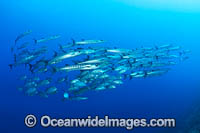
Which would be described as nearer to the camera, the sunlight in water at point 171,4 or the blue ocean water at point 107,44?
the blue ocean water at point 107,44

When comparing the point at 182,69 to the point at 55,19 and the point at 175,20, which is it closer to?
the point at 175,20

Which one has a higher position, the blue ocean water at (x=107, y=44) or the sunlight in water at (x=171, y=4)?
the sunlight in water at (x=171, y=4)

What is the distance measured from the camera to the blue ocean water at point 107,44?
2464cm

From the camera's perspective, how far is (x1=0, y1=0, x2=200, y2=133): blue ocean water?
24.6m

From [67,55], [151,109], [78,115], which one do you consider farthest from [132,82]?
[67,55]

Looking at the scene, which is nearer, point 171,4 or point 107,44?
point 171,4

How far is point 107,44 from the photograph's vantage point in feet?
150

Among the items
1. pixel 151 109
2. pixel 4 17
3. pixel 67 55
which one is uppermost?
pixel 4 17

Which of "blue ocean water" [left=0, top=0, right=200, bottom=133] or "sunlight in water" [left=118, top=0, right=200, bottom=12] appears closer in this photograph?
"blue ocean water" [left=0, top=0, right=200, bottom=133]

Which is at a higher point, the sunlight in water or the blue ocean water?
the sunlight in water

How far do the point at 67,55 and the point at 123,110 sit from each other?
991 inches

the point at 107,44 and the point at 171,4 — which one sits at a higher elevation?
the point at 171,4

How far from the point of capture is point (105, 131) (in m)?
21.9

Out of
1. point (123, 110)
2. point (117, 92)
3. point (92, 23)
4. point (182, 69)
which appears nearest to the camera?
point (123, 110)
